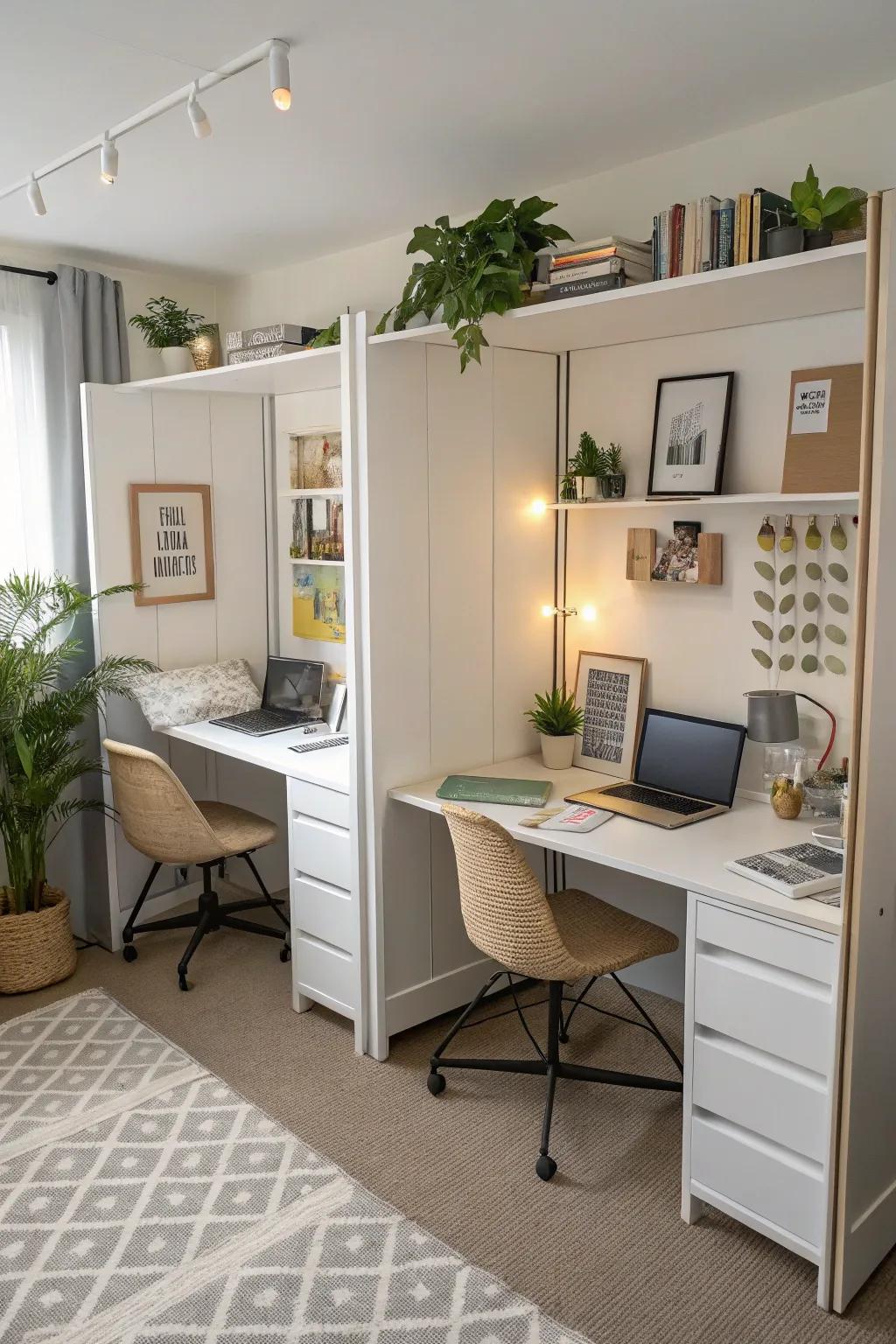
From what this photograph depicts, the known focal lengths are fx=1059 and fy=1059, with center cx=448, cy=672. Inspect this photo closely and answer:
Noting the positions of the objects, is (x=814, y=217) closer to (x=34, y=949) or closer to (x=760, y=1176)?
(x=760, y=1176)

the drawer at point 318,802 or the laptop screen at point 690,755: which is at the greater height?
the laptop screen at point 690,755

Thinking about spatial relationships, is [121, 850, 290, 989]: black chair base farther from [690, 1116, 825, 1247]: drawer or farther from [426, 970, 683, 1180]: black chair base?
[690, 1116, 825, 1247]: drawer

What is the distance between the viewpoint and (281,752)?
342 cm

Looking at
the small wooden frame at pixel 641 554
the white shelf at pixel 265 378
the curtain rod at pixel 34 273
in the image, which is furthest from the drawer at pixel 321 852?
the curtain rod at pixel 34 273

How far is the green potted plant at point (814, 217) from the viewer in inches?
80.1

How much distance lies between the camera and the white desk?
2.04 meters

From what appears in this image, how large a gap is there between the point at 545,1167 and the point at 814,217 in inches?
84.5

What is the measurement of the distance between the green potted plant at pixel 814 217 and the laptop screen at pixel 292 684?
235cm

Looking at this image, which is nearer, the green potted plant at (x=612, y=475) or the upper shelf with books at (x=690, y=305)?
the upper shelf with books at (x=690, y=305)

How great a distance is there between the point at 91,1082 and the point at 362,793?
1.10 metres

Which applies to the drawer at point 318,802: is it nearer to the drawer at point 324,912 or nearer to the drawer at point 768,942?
the drawer at point 324,912

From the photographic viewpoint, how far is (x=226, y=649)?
13.8 ft

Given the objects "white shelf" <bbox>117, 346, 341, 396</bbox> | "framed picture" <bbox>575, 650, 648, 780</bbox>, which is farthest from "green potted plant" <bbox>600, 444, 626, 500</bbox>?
"white shelf" <bbox>117, 346, 341, 396</bbox>

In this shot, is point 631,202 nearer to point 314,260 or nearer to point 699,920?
point 314,260
